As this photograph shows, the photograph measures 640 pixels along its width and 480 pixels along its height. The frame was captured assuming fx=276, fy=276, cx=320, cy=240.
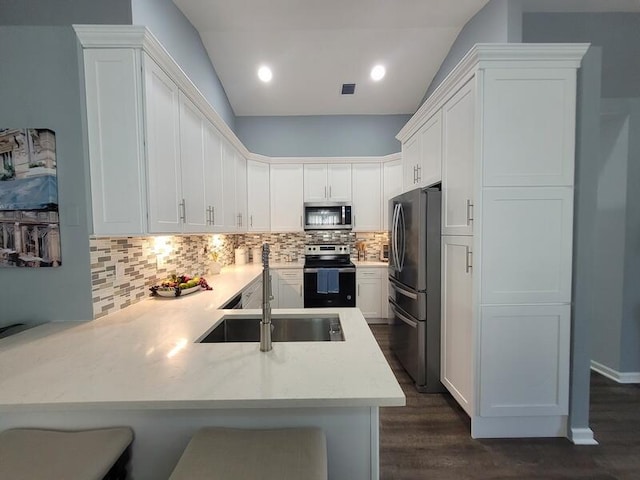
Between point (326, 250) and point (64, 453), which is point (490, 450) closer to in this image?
point (64, 453)

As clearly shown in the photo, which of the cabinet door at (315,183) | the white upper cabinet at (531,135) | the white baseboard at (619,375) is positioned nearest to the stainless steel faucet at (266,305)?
the white upper cabinet at (531,135)

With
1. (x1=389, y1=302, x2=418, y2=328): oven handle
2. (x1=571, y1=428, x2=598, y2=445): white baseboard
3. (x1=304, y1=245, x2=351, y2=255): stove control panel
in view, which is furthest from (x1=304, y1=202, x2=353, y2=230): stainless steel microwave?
(x1=571, y1=428, x2=598, y2=445): white baseboard

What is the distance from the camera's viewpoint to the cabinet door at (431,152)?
7.48ft

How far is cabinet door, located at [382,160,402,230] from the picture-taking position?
4.16 meters

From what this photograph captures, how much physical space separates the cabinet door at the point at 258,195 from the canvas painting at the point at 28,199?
244 cm

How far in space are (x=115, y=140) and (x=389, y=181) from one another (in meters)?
3.47

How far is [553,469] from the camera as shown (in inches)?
64.8

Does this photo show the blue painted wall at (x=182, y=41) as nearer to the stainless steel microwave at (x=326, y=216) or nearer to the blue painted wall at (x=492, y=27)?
the stainless steel microwave at (x=326, y=216)

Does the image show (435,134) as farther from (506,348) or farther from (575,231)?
(506,348)

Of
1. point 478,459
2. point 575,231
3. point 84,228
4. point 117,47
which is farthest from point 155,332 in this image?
point 575,231

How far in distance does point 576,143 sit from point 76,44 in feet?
9.98

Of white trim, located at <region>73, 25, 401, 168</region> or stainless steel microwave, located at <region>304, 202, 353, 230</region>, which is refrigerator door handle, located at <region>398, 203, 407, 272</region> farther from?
white trim, located at <region>73, 25, 401, 168</region>

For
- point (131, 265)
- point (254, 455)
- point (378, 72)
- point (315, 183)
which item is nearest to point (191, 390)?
point (254, 455)

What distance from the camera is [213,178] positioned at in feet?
8.59
